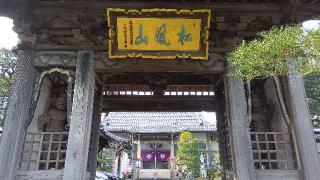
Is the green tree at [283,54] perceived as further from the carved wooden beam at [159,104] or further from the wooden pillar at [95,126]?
the carved wooden beam at [159,104]

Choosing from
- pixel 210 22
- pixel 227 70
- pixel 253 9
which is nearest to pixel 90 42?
pixel 210 22

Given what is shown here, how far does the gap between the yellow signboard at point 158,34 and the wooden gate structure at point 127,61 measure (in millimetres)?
25

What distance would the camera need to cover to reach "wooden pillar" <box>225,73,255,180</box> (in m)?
7.07

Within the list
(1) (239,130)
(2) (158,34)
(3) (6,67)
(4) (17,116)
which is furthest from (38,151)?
(3) (6,67)

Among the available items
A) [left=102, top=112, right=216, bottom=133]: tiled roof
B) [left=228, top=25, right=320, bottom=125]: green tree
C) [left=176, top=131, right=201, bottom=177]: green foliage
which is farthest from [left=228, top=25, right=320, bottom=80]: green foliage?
[left=102, top=112, right=216, bottom=133]: tiled roof

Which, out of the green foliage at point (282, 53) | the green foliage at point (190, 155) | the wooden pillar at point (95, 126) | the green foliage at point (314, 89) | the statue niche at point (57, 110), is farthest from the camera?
the green foliage at point (314, 89)

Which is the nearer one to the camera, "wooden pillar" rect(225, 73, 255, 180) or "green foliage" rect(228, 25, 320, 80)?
"green foliage" rect(228, 25, 320, 80)

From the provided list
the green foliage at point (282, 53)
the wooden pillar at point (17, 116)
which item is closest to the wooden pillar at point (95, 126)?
the wooden pillar at point (17, 116)

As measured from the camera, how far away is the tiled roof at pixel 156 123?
30.4 metres

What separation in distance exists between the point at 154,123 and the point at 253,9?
2615cm

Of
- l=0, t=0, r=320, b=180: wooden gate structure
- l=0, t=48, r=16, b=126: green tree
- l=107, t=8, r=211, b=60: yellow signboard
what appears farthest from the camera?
l=0, t=48, r=16, b=126: green tree

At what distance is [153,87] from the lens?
10867 millimetres

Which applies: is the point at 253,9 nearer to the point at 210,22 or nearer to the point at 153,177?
the point at 210,22

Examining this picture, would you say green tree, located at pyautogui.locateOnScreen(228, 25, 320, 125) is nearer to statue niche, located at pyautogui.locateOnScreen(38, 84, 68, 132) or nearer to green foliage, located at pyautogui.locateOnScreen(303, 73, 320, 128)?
statue niche, located at pyautogui.locateOnScreen(38, 84, 68, 132)
